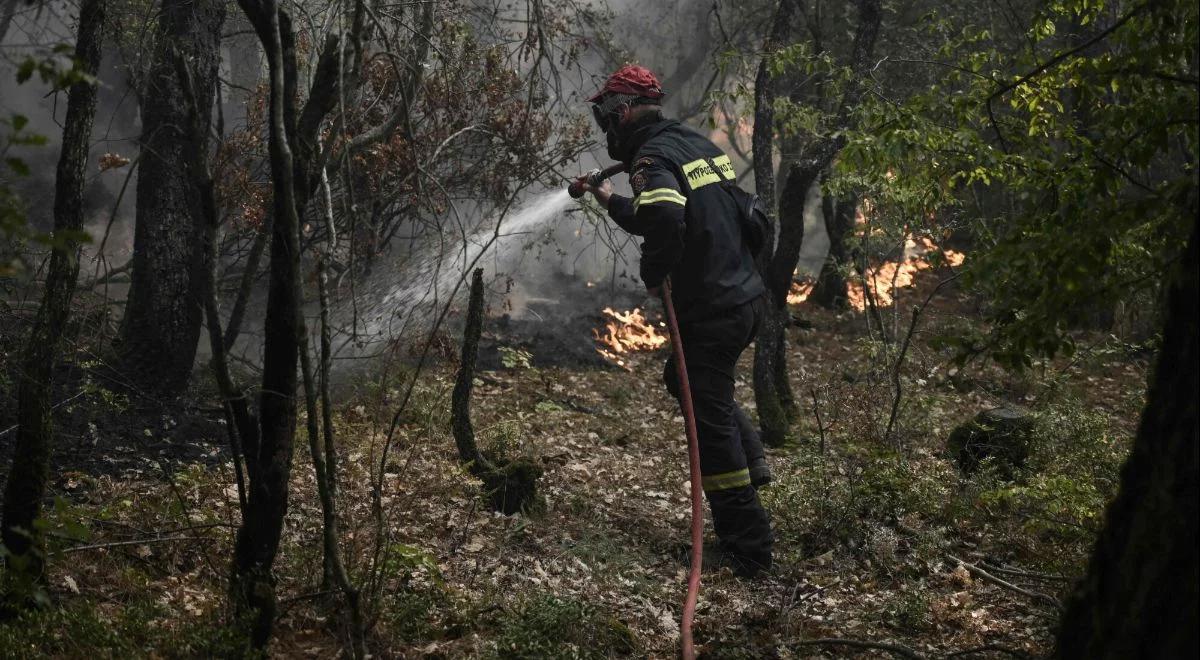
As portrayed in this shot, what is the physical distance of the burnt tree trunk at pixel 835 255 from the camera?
47.1 feet

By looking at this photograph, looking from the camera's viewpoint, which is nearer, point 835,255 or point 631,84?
point 631,84

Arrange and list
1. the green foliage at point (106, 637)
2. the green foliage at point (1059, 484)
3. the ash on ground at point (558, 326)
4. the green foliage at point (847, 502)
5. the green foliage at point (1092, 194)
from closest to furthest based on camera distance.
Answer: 1. the green foliage at point (1092, 194)
2. the green foliage at point (106, 637)
3. the green foliage at point (1059, 484)
4. the green foliage at point (847, 502)
5. the ash on ground at point (558, 326)

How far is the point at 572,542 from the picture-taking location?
17.4 ft

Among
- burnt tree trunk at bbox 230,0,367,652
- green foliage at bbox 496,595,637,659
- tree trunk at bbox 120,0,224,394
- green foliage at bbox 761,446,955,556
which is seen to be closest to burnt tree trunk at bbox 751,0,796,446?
green foliage at bbox 761,446,955,556

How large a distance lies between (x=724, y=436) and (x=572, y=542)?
101cm

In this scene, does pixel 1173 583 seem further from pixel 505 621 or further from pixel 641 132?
pixel 641 132

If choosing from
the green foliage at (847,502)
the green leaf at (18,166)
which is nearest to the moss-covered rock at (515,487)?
the green foliage at (847,502)

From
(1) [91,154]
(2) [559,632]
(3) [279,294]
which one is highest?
(1) [91,154]

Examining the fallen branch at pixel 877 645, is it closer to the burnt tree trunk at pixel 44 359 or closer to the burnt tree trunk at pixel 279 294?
the burnt tree trunk at pixel 279 294

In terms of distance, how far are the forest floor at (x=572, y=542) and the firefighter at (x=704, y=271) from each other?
357 millimetres

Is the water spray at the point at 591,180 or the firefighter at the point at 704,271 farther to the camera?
the water spray at the point at 591,180

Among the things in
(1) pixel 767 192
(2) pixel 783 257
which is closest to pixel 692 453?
(1) pixel 767 192

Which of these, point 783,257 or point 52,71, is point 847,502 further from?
point 52,71

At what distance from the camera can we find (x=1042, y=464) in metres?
7.06
